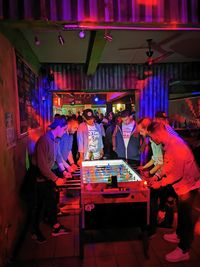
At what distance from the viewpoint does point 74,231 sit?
393 centimetres

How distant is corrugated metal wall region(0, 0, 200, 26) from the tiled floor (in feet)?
9.59

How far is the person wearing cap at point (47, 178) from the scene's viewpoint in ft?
11.3

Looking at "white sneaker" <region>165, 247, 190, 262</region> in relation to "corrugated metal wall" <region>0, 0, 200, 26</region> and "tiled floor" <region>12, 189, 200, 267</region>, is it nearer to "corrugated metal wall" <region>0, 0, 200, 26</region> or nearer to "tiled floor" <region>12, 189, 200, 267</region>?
"tiled floor" <region>12, 189, 200, 267</region>

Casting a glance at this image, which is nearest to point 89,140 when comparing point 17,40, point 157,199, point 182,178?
point 157,199

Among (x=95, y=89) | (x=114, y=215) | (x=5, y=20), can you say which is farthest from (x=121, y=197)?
(x=95, y=89)

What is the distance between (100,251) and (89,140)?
2.70 meters

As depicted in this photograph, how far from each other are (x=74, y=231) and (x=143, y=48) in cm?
411

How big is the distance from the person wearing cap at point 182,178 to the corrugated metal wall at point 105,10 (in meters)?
1.29

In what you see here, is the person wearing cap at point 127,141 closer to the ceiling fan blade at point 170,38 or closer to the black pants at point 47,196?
the ceiling fan blade at point 170,38

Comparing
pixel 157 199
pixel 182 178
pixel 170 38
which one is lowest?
pixel 157 199

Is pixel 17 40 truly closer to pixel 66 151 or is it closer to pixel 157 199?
pixel 66 151

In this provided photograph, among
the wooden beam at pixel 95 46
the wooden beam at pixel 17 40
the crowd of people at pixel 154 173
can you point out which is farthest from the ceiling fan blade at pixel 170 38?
the wooden beam at pixel 17 40

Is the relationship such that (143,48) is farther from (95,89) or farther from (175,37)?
(95,89)

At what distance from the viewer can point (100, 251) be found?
3.33 m
